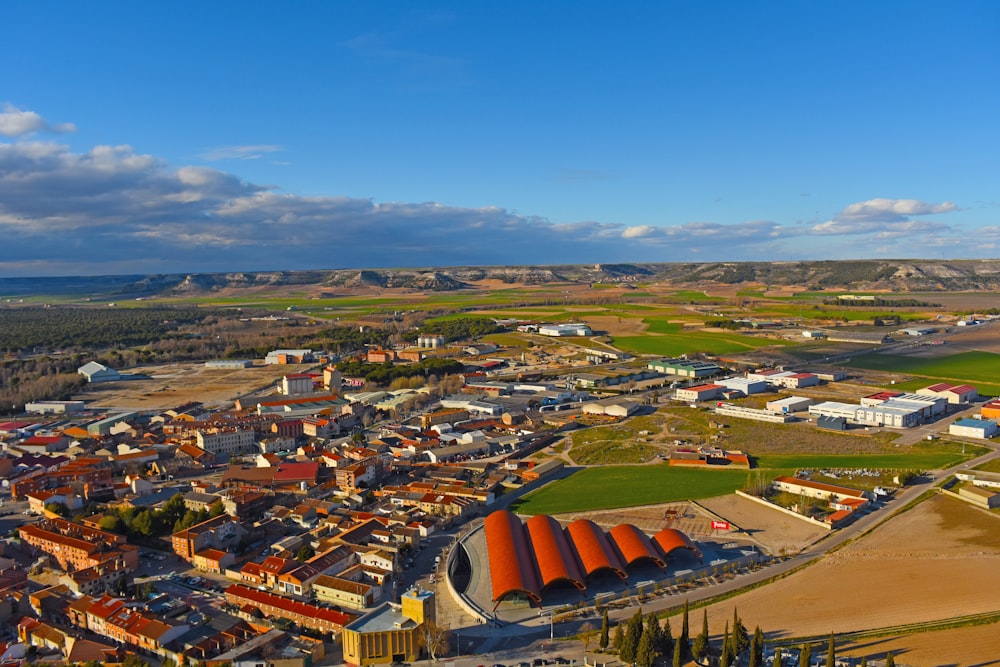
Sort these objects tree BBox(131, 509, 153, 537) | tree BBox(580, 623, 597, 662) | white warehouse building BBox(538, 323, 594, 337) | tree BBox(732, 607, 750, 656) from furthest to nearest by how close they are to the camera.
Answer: white warehouse building BBox(538, 323, 594, 337)
tree BBox(131, 509, 153, 537)
tree BBox(580, 623, 597, 662)
tree BBox(732, 607, 750, 656)

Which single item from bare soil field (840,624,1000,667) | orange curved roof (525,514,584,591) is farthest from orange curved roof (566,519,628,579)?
bare soil field (840,624,1000,667)

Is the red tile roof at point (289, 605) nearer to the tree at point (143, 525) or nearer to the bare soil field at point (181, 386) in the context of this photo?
the tree at point (143, 525)

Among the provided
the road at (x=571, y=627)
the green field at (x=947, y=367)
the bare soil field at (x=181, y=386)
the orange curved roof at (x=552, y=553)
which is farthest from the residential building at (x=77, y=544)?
the green field at (x=947, y=367)

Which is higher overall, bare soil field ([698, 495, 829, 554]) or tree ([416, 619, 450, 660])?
tree ([416, 619, 450, 660])

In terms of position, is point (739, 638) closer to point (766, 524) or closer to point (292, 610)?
point (766, 524)

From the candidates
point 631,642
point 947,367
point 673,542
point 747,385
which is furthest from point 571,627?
point 947,367

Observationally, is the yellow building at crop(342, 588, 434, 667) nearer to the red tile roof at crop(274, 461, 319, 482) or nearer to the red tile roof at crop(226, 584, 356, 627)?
the red tile roof at crop(226, 584, 356, 627)
